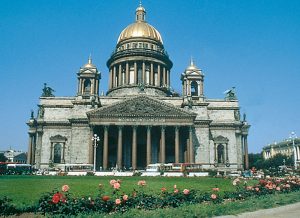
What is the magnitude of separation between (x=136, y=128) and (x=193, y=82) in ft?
58.4

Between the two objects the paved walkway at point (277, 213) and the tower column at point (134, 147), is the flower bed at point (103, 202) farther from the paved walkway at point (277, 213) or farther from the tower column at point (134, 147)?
the tower column at point (134, 147)

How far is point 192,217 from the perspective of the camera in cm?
1155

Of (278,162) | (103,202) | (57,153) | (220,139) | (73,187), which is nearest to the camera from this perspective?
(103,202)

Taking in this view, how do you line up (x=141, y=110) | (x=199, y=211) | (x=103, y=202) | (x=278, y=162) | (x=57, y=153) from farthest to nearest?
(x=278, y=162)
(x=57, y=153)
(x=141, y=110)
(x=103, y=202)
(x=199, y=211)

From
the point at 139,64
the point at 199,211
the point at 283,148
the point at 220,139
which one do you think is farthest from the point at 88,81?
the point at 283,148

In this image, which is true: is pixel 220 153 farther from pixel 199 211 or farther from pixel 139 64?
pixel 199 211

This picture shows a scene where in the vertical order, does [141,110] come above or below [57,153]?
above

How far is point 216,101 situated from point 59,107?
1257 inches

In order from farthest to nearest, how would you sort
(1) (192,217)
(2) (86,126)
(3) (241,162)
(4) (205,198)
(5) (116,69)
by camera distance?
(5) (116,69) < (3) (241,162) < (2) (86,126) < (4) (205,198) < (1) (192,217)

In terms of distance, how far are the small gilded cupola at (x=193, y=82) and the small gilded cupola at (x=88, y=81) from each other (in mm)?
17813

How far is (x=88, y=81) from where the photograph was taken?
225ft

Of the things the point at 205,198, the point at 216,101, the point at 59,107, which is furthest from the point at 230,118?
the point at 205,198

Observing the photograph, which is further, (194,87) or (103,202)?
(194,87)

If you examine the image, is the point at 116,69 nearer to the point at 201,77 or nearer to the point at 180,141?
the point at 201,77
